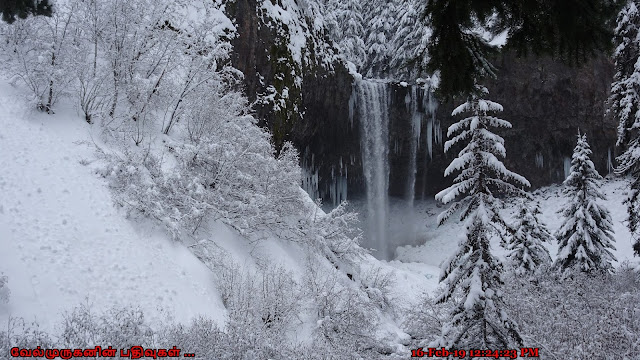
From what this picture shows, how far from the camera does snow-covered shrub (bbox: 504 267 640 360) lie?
7.70 m

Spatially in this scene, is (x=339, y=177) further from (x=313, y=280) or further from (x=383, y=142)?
(x=313, y=280)

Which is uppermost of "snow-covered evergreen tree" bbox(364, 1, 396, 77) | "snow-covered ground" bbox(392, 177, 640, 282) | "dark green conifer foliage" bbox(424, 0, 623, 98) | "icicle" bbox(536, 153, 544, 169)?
"snow-covered evergreen tree" bbox(364, 1, 396, 77)

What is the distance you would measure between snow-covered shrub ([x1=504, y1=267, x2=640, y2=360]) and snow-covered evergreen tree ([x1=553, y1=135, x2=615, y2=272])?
54.3 inches

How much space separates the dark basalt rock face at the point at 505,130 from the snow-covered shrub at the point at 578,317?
13258 mm

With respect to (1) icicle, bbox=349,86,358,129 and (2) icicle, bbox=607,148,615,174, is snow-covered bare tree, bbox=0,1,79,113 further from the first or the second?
(2) icicle, bbox=607,148,615,174

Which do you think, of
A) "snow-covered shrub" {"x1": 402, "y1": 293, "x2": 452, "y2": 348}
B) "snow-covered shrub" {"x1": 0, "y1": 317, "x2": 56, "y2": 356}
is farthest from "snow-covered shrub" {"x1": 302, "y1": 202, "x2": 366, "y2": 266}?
"snow-covered shrub" {"x1": 0, "y1": 317, "x2": 56, "y2": 356}

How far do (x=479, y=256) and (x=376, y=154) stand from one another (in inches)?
859

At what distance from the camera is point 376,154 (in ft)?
92.9

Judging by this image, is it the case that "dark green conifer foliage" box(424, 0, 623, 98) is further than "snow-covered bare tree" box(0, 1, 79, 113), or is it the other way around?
"snow-covered bare tree" box(0, 1, 79, 113)

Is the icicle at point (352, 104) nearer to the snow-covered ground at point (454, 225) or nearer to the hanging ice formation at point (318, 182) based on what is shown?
the hanging ice formation at point (318, 182)

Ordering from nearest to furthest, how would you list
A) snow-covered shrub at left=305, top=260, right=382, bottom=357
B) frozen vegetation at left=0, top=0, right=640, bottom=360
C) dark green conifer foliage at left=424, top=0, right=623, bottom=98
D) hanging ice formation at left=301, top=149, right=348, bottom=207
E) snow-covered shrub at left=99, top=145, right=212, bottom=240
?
dark green conifer foliage at left=424, top=0, right=623, bottom=98
frozen vegetation at left=0, top=0, right=640, bottom=360
snow-covered shrub at left=305, top=260, right=382, bottom=357
snow-covered shrub at left=99, top=145, right=212, bottom=240
hanging ice formation at left=301, top=149, right=348, bottom=207

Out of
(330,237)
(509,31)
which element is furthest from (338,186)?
(509,31)

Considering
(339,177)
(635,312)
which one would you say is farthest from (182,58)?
(339,177)

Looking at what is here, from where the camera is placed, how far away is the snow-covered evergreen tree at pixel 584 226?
Result: 46.2 feet
